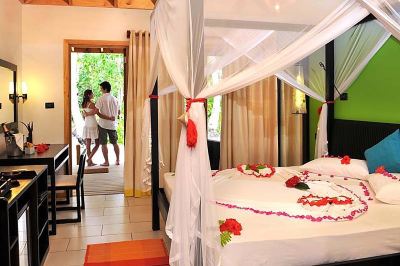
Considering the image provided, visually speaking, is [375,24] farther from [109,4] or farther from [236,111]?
[109,4]

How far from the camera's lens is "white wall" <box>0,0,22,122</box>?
175 inches

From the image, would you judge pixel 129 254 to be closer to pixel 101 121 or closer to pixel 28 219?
pixel 28 219

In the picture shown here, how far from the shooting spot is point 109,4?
5.52 metres

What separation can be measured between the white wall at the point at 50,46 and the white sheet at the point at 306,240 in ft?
12.1

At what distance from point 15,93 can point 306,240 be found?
4032mm

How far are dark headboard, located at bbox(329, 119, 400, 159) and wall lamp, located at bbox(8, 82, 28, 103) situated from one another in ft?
12.6

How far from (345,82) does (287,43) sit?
2.16 metres

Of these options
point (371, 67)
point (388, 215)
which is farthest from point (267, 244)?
point (371, 67)

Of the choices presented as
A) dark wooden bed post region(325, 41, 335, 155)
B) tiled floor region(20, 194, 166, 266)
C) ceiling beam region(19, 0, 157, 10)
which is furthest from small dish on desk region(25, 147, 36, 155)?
dark wooden bed post region(325, 41, 335, 155)

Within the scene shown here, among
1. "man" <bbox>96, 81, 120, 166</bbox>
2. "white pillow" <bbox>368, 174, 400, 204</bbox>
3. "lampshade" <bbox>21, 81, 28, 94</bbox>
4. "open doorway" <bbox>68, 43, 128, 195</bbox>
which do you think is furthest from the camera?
"open doorway" <bbox>68, 43, 128, 195</bbox>

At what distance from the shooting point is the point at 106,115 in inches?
292

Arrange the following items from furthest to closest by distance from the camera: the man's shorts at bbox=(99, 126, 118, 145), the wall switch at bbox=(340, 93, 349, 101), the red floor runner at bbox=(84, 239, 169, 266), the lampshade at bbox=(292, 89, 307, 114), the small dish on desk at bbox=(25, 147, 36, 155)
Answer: the man's shorts at bbox=(99, 126, 118, 145) < the lampshade at bbox=(292, 89, 307, 114) < the wall switch at bbox=(340, 93, 349, 101) < the small dish on desk at bbox=(25, 147, 36, 155) < the red floor runner at bbox=(84, 239, 169, 266)

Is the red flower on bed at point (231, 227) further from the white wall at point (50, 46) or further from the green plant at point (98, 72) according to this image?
the green plant at point (98, 72)

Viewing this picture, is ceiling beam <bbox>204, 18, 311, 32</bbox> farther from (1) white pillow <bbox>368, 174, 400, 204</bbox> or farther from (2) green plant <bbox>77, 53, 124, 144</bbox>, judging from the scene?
(2) green plant <bbox>77, 53, 124, 144</bbox>
